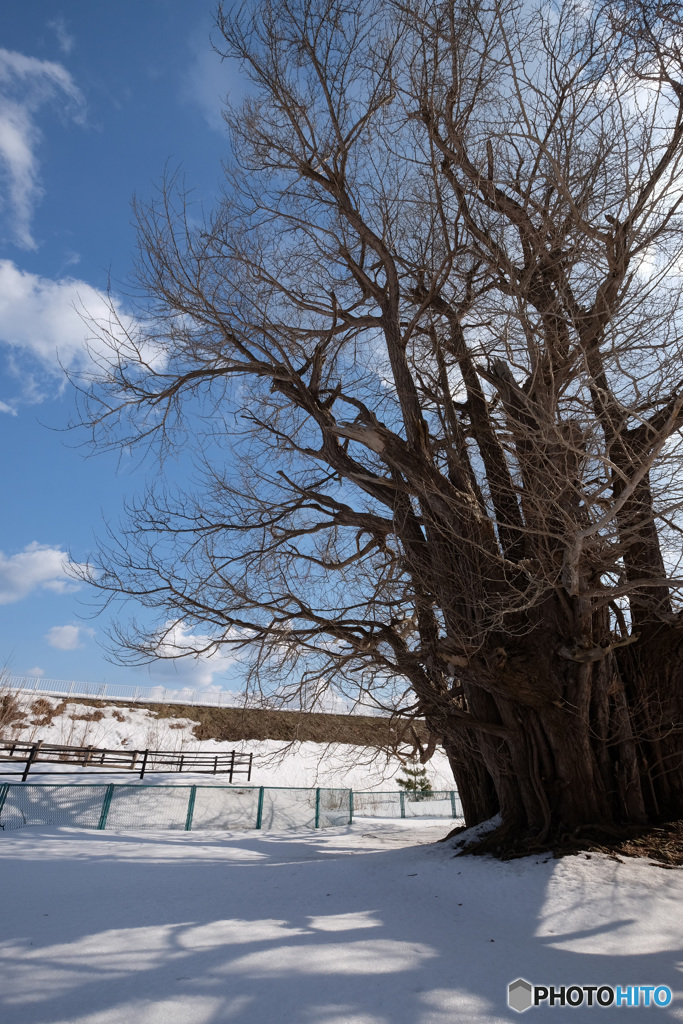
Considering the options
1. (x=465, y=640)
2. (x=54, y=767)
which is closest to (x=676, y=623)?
(x=465, y=640)

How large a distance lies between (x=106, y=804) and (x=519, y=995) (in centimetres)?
1014

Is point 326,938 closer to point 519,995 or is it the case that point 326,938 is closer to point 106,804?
point 519,995

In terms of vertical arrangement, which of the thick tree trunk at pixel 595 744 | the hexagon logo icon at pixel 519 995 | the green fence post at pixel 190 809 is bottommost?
the hexagon logo icon at pixel 519 995

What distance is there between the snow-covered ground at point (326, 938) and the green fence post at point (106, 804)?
13.1 feet

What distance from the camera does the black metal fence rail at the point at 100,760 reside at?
665 inches

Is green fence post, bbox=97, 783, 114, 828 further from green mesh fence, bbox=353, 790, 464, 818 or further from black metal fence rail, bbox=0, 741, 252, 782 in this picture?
green mesh fence, bbox=353, 790, 464, 818

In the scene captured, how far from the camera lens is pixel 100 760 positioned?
19281 millimetres

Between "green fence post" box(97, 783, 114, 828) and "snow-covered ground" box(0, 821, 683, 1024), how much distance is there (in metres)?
4.00

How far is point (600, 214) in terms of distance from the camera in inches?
207

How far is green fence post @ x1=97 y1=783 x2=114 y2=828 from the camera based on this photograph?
10.8 metres

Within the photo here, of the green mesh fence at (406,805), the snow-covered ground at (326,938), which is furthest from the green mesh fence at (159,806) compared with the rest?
the snow-covered ground at (326,938)

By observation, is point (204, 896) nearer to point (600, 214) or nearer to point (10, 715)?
point (600, 214)

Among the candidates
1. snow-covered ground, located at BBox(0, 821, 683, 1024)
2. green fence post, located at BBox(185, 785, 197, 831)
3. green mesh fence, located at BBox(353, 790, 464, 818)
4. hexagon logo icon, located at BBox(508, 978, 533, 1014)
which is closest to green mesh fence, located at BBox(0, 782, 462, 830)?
green fence post, located at BBox(185, 785, 197, 831)

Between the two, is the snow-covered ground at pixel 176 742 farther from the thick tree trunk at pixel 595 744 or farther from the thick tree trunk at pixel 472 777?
the thick tree trunk at pixel 595 744
